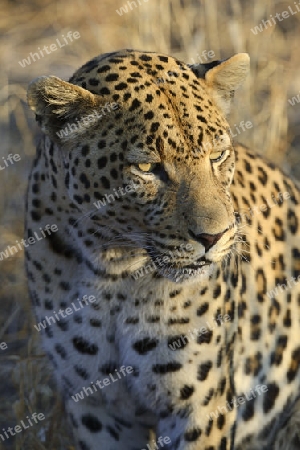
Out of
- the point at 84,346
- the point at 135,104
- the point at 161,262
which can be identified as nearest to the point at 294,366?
the point at 84,346

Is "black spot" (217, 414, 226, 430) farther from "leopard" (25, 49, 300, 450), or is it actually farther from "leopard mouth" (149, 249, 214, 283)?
"leopard mouth" (149, 249, 214, 283)

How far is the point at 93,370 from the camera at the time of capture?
4.79 meters

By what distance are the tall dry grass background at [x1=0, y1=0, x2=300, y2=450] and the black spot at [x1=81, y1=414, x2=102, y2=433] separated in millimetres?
1089

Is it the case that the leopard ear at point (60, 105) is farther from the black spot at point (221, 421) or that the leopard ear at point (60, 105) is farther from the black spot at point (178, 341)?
the black spot at point (221, 421)

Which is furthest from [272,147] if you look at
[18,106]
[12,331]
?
[12,331]

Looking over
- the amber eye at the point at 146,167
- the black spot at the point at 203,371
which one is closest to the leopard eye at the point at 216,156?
the amber eye at the point at 146,167

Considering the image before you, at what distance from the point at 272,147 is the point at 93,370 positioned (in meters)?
3.67

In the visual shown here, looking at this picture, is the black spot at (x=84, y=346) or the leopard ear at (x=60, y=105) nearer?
the leopard ear at (x=60, y=105)

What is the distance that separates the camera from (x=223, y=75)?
459 cm

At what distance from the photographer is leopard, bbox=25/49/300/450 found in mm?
4234

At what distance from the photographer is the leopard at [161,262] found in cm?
423

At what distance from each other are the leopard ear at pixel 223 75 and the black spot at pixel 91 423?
159 cm

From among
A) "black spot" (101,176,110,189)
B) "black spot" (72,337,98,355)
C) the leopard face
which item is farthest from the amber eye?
"black spot" (72,337,98,355)

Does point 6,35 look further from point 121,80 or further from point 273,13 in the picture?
point 121,80
